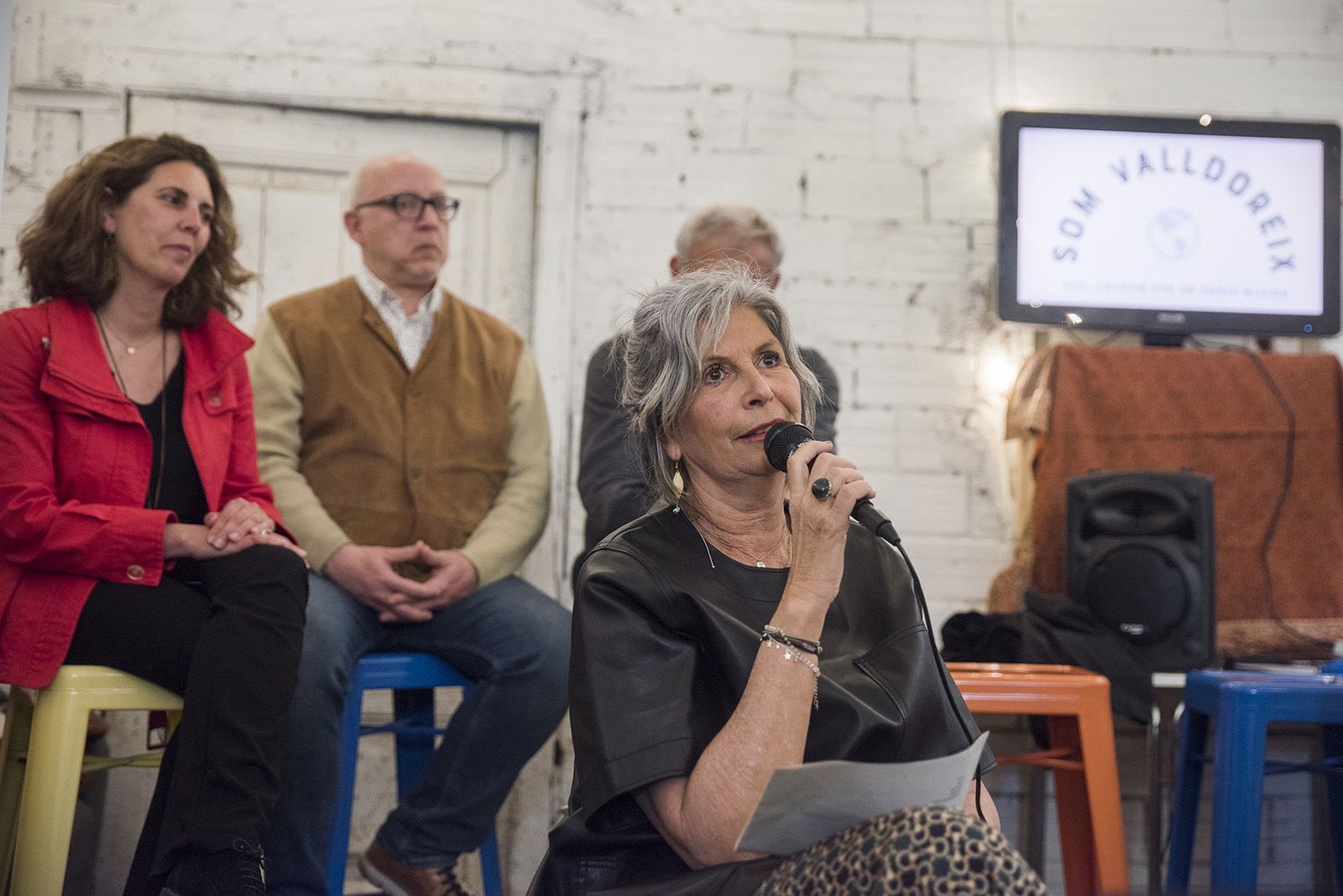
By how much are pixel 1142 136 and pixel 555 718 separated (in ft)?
6.98

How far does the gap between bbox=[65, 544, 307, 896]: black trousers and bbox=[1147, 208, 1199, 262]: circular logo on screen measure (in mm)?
2334

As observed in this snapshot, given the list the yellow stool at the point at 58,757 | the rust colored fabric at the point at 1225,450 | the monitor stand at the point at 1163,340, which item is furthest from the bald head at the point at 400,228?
the monitor stand at the point at 1163,340

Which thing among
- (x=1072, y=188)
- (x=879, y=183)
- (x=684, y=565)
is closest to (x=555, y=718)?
(x=684, y=565)

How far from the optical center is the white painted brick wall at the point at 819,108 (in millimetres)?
3311

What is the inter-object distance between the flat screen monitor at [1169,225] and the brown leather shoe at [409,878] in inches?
75.5

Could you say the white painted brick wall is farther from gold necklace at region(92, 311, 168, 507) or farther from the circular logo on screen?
gold necklace at region(92, 311, 168, 507)

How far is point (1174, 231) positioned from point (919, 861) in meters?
2.66

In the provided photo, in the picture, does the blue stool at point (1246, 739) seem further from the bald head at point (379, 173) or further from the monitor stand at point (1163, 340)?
the bald head at point (379, 173)

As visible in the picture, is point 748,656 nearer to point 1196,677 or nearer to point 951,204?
point 1196,677

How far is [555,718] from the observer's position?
254cm

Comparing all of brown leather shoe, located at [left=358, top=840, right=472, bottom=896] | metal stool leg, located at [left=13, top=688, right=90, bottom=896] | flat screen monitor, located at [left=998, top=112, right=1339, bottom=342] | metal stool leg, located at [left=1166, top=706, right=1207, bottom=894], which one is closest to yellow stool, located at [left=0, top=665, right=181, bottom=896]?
metal stool leg, located at [left=13, top=688, right=90, bottom=896]

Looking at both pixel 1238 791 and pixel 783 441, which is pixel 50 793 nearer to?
pixel 783 441

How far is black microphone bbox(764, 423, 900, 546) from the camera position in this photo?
4.69 feet

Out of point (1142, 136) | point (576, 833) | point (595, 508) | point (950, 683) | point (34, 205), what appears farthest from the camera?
point (1142, 136)
